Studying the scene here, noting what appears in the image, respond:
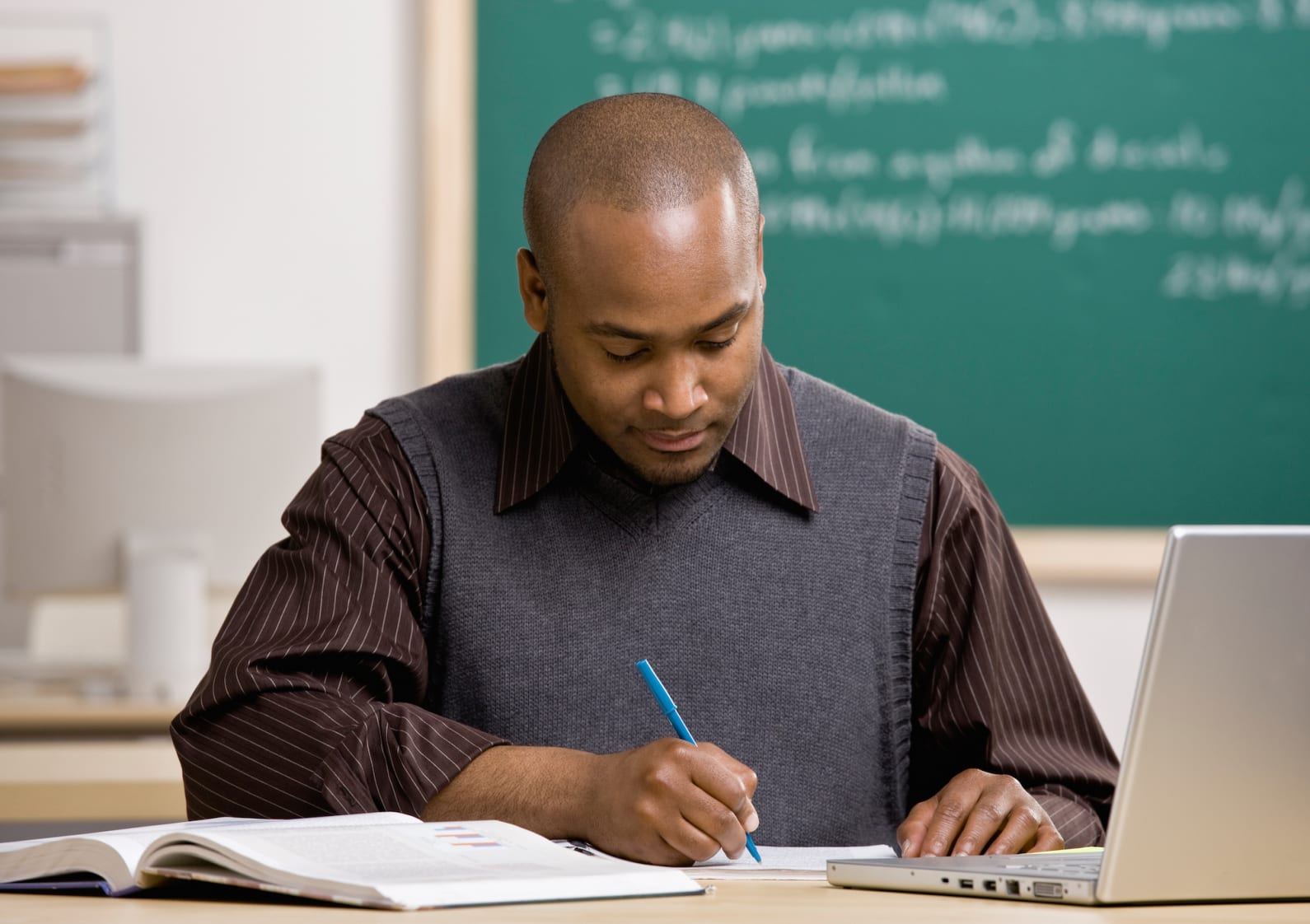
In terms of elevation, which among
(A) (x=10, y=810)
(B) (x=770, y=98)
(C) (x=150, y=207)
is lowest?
(A) (x=10, y=810)

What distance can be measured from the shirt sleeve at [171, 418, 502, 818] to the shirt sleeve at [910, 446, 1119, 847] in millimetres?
435

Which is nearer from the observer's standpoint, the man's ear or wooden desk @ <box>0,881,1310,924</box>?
wooden desk @ <box>0,881,1310,924</box>

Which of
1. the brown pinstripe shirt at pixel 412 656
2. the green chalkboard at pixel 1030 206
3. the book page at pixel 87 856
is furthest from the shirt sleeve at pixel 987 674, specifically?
the green chalkboard at pixel 1030 206

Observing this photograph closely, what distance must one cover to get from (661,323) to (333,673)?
0.37m

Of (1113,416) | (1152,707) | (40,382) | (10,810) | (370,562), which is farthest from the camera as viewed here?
(1113,416)

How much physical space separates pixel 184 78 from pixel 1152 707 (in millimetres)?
2591

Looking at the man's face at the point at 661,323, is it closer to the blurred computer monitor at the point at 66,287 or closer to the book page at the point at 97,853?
the book page at the point at 97,853

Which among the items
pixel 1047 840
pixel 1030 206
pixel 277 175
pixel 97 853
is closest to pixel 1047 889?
pixel 1047 840

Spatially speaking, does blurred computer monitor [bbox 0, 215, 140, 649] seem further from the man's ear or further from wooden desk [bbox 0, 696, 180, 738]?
the man's ear

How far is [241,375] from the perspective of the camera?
7.75ft

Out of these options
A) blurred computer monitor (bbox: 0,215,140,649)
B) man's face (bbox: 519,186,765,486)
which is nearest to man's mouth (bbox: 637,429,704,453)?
man's face (bbox: 519,186,765,486)

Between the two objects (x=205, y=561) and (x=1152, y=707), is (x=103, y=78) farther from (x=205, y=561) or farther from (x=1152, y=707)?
(x=1152, y=707)

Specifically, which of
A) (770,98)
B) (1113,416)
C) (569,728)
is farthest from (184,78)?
(569,728)

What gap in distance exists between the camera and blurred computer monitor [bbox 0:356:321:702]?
231 centimetres
